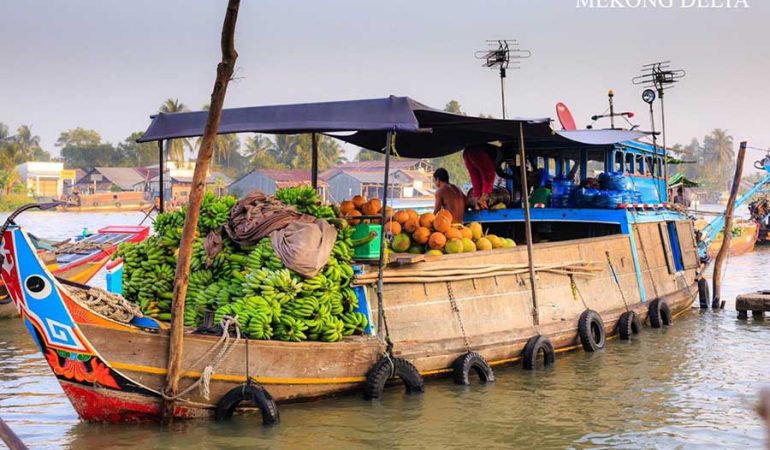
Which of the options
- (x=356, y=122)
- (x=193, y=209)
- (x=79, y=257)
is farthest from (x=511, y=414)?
(x=79, y=257)

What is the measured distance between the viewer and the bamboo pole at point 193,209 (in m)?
6.94

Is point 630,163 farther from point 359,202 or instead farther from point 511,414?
point 511,414

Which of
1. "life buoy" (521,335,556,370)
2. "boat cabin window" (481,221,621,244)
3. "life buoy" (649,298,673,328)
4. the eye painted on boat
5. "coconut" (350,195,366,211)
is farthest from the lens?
"boat cabin window" (481,221,621,244)

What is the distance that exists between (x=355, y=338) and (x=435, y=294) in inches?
49.0

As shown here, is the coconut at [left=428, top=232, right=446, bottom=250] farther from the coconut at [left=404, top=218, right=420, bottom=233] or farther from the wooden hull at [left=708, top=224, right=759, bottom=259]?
the wooden hull at [left=708, top=224, right=759, bottom=259]

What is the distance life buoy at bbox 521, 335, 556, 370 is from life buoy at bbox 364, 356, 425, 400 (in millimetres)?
1898

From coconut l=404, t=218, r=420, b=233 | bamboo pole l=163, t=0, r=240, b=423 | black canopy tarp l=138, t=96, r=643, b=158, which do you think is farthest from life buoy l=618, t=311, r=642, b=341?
bamboo pole l=163, t=0, r=240, b=423

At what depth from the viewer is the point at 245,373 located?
7449 millimetres

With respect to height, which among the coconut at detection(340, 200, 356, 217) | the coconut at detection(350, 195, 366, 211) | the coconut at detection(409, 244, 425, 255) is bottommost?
the coconut at detection(409, 244, 425, 255)

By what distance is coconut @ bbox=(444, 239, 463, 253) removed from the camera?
9.80m

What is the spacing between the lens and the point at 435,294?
920 centimetres

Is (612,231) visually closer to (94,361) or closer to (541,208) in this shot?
(541,208)

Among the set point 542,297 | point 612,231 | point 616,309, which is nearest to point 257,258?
point 542,297

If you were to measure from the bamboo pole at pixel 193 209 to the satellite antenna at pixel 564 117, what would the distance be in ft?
27.3
